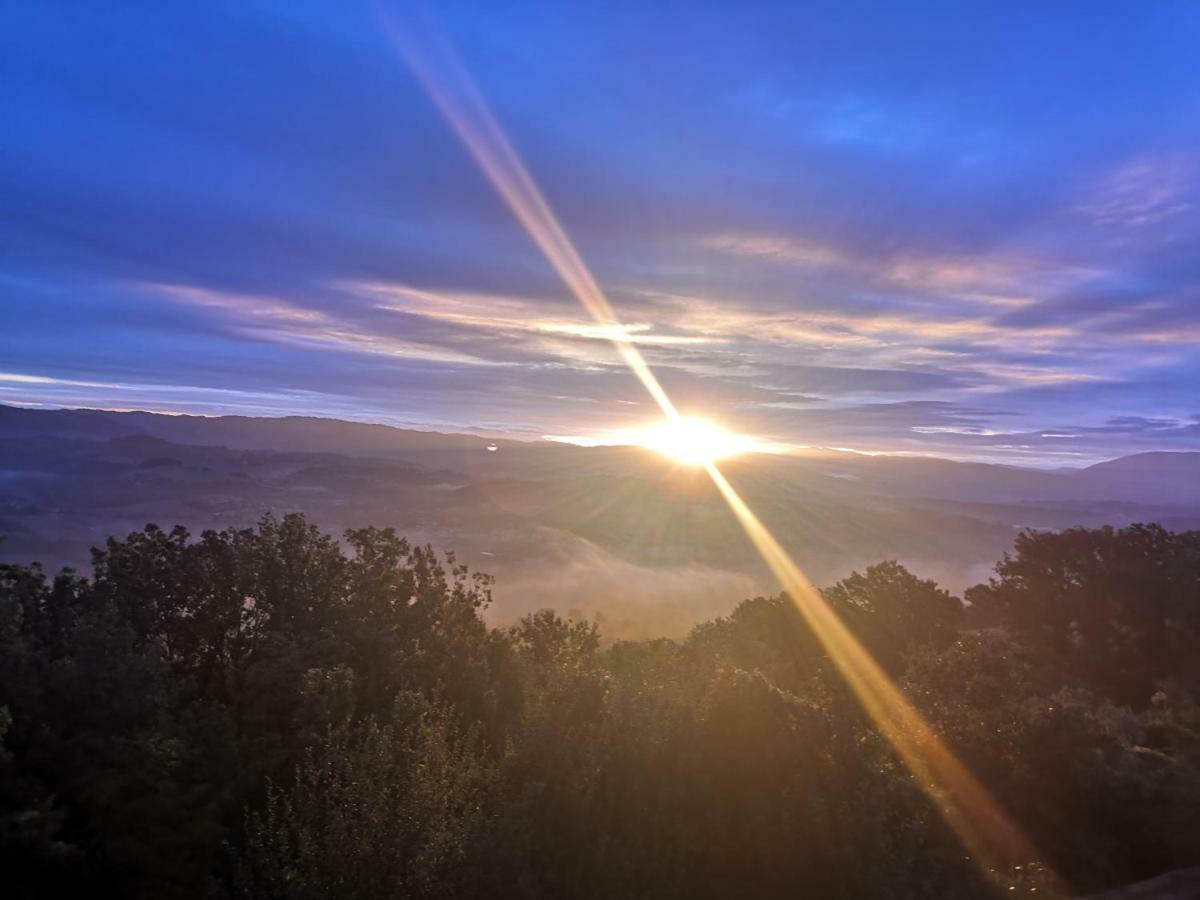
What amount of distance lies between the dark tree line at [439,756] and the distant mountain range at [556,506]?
58231mm

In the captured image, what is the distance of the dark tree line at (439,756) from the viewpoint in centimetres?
621

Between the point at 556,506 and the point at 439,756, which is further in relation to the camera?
the point at 556,506

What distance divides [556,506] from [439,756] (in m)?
153

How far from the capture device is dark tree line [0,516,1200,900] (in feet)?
20.4

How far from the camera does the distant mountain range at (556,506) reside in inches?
3836

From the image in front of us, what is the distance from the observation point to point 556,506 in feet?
522

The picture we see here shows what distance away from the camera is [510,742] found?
808 centimetres

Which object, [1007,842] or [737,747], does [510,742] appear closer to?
[737,747]

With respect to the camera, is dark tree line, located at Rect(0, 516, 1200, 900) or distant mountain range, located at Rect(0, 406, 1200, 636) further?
distant mountain range, located at Rect(0, 406, 1200, 636)

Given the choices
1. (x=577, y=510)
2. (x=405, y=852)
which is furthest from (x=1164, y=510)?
(x=405, y=852)

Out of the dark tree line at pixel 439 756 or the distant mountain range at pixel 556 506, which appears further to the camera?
the distant mountain range at pixel 556 506

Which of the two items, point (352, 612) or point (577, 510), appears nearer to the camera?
point (352, 612)

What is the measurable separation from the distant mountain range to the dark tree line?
5823 cm

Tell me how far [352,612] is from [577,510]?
490 feet
